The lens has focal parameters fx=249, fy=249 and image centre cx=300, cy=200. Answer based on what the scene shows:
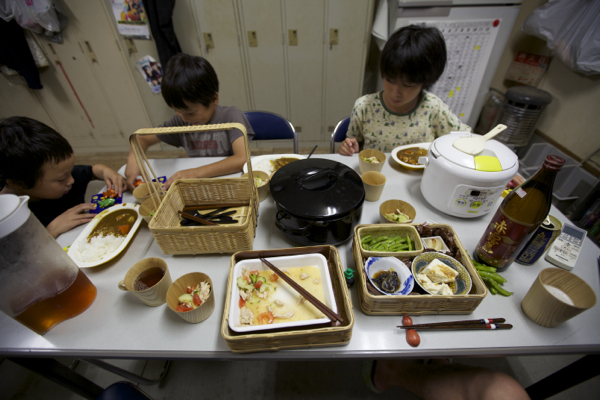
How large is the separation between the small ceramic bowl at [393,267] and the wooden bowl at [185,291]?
48 cm

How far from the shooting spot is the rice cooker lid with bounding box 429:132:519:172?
0.86 m

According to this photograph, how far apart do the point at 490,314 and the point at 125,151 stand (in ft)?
13.8

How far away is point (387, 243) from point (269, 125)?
1.28 metres

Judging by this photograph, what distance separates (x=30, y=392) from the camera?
1.37 m

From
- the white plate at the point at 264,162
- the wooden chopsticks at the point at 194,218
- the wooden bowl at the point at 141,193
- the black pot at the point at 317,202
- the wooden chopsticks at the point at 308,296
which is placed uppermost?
the black pot at the point at 317,202

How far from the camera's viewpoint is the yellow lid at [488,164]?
850mm

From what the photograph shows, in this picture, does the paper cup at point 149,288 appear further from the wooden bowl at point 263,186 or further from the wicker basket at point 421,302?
the wicker basket at point 421,302

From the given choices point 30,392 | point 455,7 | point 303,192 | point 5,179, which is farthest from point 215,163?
point 455,7

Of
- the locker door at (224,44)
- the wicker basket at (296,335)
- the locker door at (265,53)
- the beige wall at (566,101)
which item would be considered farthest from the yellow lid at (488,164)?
the locker door at (224,44)

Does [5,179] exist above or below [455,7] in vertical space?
below

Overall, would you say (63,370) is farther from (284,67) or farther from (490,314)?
(284,67)

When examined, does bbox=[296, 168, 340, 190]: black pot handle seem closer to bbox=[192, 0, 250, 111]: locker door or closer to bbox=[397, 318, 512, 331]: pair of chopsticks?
bbox=[397, 318, 512, 331]: pair of chopsticks

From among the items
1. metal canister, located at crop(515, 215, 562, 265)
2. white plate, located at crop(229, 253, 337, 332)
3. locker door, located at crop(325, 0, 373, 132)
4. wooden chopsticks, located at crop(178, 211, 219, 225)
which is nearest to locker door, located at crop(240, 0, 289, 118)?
locker door, located at crop(325, 0, 373, 132)

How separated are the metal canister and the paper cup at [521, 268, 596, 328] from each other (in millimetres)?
108
